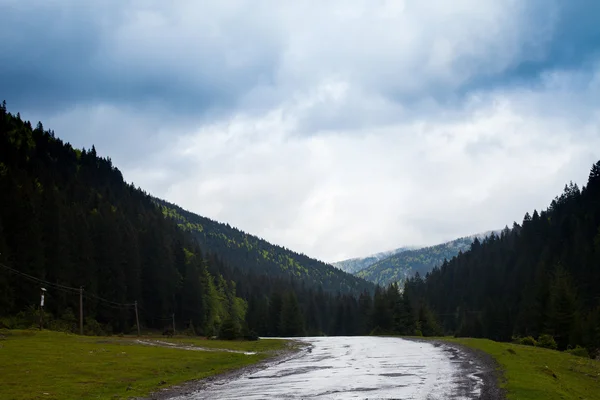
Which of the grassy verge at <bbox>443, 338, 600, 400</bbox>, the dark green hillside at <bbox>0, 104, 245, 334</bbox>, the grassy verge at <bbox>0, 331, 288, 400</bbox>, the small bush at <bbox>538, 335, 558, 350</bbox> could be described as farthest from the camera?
the dark green hillside at <bbox>0, 104, 245, 334</bbox>

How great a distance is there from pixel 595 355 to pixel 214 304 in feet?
401

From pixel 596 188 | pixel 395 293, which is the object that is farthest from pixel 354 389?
pixel 596 188

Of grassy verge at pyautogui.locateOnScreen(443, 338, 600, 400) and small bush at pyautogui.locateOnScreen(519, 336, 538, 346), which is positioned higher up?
grassy verge at pyautogui.locateOnScreen(443, 338, 600, 400)

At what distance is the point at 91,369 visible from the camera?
3788 centimetres

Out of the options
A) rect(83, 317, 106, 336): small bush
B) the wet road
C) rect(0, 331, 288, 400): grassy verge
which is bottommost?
the wet road

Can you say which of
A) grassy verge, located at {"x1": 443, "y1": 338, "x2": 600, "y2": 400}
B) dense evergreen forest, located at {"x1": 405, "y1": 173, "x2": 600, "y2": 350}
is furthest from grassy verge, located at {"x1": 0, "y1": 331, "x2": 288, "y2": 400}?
dense evergreen forest, located at {"x1": 405, "y1": 173, "x2": 600, "y2": 350}

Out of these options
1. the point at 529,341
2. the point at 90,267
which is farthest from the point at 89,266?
the point at 529,341

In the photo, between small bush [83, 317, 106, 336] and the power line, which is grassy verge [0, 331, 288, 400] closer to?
the power line

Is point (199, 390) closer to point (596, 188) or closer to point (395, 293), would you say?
point (395, 293)

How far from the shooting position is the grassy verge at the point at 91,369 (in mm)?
28500

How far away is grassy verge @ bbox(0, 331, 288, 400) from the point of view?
93.5 feet

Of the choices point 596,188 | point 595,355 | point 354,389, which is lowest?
point 595,355

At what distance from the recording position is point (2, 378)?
104 ft

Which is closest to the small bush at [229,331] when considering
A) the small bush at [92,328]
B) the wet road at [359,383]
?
the small bush at [92,328]
